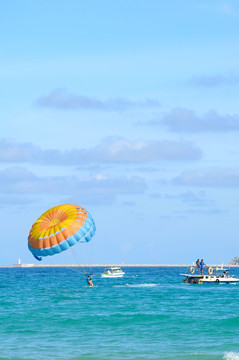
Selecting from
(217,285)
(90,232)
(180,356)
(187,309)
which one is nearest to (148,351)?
(180,356)

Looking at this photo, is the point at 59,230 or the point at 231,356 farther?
the point at 59,230

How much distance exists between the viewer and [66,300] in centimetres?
6103

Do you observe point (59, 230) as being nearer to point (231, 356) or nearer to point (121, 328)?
point (121, 328)

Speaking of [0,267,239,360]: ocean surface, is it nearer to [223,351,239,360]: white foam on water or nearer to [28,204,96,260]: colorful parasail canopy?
[223,351,239,360]: white foam on water

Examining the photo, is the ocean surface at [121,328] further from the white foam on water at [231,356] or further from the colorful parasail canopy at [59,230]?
the colorful parasail canopy at [59,230]

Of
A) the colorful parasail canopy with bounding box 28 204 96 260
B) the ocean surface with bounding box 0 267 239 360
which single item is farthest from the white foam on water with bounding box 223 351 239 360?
the colorful parasail canopy with bounding box 28 204 96 260

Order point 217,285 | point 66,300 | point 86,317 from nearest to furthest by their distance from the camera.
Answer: point 86,317, point 66,300, point 217,285

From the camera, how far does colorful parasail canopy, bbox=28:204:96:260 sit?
57.3m

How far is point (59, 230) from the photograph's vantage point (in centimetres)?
5753

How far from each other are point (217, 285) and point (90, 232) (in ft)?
101

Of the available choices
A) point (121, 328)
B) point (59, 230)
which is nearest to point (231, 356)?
point (121, 328)

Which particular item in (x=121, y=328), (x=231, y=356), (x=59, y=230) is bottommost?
(x=231, y=356)

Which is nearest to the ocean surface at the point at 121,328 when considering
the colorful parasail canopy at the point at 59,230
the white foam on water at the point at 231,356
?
the white foam on water at the point at 231,356

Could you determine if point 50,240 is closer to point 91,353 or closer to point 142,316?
point 142,316
